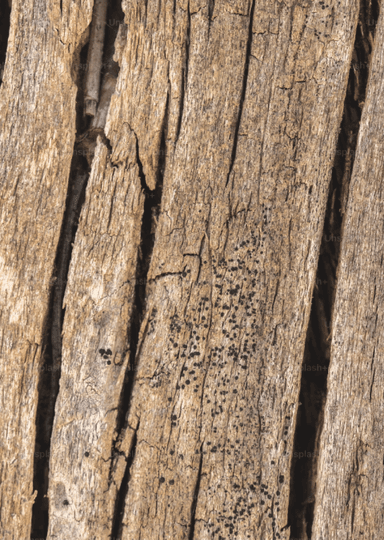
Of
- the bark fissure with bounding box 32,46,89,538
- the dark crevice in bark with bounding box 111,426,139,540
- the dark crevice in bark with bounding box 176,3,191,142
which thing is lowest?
the dark crevice in bark with bounding box 111,426,139,540

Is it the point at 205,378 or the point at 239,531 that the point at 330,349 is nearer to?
the point at 205,378

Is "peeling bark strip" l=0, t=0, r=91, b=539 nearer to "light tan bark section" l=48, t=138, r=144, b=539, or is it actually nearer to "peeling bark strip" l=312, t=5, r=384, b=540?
"light tan bark section" l=48, t=138, r=144, b=539

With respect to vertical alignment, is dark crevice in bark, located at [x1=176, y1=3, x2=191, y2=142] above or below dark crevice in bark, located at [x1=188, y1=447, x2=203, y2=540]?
above

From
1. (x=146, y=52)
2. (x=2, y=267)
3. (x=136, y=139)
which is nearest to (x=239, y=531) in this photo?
(x=2, y=267)

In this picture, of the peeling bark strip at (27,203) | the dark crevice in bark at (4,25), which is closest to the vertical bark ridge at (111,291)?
the peeling bark strip at (27,203)

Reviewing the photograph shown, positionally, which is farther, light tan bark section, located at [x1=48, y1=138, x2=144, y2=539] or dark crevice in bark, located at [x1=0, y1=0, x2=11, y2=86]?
dark crevice in bark, located at [x1=0, y1=0, x2=11, y2=86]

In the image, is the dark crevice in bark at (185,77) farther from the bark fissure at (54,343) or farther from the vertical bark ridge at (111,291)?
the bark fissure at (54,343)

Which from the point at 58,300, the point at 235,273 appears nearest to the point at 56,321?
the point at 58,300

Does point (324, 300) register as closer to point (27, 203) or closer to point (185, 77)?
point (185, 77)

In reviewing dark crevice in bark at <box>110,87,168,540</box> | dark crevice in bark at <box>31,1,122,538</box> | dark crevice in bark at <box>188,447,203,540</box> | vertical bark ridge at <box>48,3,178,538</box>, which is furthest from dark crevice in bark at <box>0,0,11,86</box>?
dark crevice in bark at <box>188,447,203,540</box>
